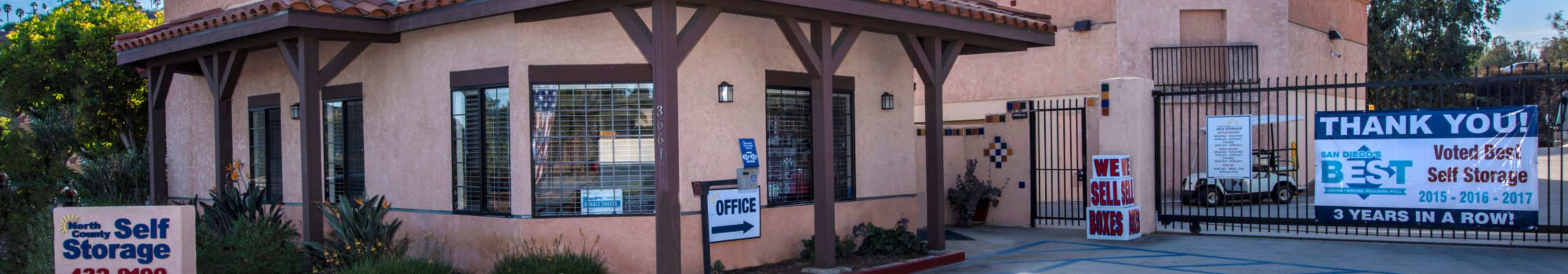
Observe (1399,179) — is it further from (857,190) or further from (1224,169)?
(857,190)

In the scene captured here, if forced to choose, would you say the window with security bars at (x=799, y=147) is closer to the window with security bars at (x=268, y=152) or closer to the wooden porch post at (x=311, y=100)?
the wooden porch post at (x=311, y=100)

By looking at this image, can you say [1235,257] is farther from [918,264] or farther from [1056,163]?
[1056,163]

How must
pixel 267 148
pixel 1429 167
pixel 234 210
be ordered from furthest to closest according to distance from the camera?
pixel 267 148
pixel 234 210
pixel 1429 167

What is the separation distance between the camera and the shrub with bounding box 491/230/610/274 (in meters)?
8.11

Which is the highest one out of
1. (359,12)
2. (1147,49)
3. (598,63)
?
(1147,49)

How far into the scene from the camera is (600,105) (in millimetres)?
8945

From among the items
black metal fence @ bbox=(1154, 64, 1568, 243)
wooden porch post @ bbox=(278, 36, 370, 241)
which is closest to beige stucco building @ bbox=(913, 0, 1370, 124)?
black metal fence @ bbox=(1154, 64, 1568, 243)

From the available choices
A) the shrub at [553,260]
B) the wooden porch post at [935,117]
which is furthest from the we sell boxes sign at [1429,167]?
the shrub at [553,260]

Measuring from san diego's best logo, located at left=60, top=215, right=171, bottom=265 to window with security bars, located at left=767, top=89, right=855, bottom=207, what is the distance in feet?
16.1

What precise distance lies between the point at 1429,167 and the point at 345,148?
11.0m

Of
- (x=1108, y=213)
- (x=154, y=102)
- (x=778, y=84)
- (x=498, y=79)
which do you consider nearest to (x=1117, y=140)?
(x=1108, y=213)

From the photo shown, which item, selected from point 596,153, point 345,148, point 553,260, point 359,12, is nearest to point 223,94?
point 345,148

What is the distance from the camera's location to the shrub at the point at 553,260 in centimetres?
811

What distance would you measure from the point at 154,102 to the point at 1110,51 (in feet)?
51.2
